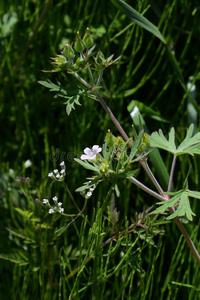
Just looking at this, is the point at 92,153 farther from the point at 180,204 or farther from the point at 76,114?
the point at 76,114

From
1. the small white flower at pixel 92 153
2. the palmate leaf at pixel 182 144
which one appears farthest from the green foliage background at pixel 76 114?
the small white flower at pixel 92 153

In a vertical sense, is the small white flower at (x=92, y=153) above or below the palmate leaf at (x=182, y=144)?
below

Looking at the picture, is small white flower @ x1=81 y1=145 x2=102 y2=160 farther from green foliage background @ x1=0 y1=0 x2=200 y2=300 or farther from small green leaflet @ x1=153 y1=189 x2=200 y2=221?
green foliage background @ x1=0 y1=0 x2=200 y2=300

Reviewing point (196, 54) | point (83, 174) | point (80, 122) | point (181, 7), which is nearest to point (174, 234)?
point (83, 174)

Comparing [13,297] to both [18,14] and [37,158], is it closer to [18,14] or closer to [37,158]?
[37,158]

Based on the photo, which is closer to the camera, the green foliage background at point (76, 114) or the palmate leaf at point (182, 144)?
the palmate leaf at point (182, 144)

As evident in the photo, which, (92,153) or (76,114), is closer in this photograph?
(92,153)

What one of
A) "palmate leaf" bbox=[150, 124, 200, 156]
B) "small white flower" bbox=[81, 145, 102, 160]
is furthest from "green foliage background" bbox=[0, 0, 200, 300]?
"small white flower" bbox=[81, 145, 102, 160]

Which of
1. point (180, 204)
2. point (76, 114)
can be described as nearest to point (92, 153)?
point (180, 204)

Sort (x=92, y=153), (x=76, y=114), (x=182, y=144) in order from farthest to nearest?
(x=76, y=114) → (x=182, y=144) → (x=92, y=153)

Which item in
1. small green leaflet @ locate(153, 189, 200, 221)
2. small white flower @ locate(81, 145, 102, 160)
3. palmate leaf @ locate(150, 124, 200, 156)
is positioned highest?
palmate leaf @ locate(150, 124, 200, 156)

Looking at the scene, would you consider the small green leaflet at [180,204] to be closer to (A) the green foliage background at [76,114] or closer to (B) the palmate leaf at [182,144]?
(B) the palmate leaf at [182,144]
